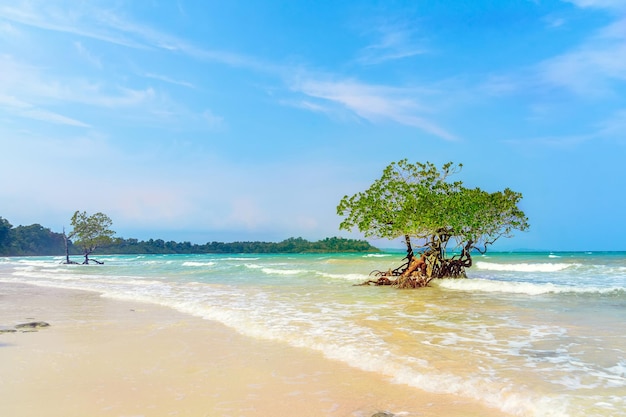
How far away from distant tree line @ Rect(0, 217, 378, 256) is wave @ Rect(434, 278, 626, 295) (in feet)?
304

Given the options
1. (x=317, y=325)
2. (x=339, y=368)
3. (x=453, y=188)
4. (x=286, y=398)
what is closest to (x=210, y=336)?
(x=317, y=325)

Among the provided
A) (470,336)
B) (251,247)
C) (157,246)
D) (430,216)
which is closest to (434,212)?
(430,216)

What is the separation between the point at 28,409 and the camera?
4.77 m

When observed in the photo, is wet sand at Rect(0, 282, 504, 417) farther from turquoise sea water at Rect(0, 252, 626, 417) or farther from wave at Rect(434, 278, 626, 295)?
wave at Rect(434, 278, 626, 295)

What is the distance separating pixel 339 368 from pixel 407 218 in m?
15.0

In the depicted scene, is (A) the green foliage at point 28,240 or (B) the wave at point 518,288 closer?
(B) the wave at point 518,288

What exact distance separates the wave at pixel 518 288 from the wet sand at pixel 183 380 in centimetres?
1323

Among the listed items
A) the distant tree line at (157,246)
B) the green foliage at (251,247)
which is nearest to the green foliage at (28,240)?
the distant tree line at (157,246)

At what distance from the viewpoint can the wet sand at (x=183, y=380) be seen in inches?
189

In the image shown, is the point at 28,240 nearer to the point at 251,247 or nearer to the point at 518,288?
the point at 251,247

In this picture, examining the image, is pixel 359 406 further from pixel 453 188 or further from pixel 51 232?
pixel 51 232

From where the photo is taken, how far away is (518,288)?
18750 millimetres

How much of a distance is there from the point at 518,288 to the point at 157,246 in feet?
422

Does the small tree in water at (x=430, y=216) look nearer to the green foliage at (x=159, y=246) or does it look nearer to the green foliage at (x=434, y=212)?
the green foliage at (x=434, y=212)
